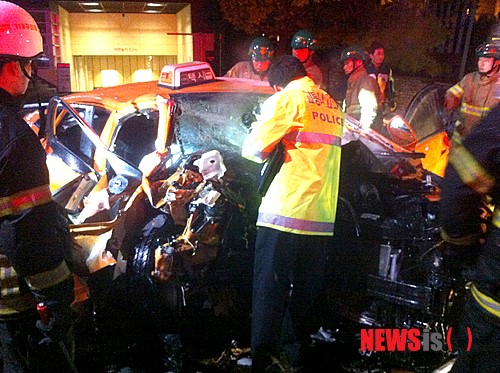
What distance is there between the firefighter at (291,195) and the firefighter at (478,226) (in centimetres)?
99

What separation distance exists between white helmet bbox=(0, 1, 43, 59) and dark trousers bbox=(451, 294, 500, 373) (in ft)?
7.28

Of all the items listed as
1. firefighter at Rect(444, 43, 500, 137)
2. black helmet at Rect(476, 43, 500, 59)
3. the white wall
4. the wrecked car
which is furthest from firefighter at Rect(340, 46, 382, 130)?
the white wall

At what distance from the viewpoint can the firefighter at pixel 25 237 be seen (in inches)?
71.4

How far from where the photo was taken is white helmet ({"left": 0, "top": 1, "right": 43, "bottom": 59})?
6.53 ft

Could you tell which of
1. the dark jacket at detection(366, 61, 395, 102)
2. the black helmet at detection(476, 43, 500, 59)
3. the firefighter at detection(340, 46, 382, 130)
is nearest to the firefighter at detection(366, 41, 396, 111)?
the dark jacket at detection(366, 61, 395, 102)

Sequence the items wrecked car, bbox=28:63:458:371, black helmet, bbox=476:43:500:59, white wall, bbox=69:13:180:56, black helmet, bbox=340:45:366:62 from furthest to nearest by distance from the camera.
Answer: white wall, bbox=69:13:180:56, black helmet, bbox=340:45:366:62, black helmet, bbox=476:43:500:59, wrecked car, bbox=28:63:458:371

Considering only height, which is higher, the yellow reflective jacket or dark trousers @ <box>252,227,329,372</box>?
the yellow reflective jacket

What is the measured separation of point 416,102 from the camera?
5.15m

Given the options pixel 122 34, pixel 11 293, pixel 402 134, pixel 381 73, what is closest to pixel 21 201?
pixel 11 293

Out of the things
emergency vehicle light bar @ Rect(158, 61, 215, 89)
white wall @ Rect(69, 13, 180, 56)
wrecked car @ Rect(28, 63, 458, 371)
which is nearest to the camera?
wrecked car @ Rect(28, 63, 458, 371)

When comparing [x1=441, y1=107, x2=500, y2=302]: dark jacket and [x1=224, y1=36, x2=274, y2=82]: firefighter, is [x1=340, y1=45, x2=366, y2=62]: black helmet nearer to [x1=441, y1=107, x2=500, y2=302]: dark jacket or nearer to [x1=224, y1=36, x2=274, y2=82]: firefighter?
[x1=224, y1=36, x2=274, y2=82]: firefighter

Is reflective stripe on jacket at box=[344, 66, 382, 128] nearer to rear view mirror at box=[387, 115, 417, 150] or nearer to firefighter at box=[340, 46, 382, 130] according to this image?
firefighter at box=[340, 46, 382, 130]

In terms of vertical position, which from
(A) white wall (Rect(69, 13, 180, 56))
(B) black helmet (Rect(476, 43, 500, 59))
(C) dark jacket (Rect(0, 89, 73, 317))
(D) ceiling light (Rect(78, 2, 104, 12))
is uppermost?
(D) ceiling light (Rect(78, 2, 104, 12))

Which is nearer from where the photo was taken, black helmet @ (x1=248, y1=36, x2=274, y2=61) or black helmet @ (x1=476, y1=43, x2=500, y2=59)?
black helmet @ (x1=476, y1=43, x2=500, y2=59)
